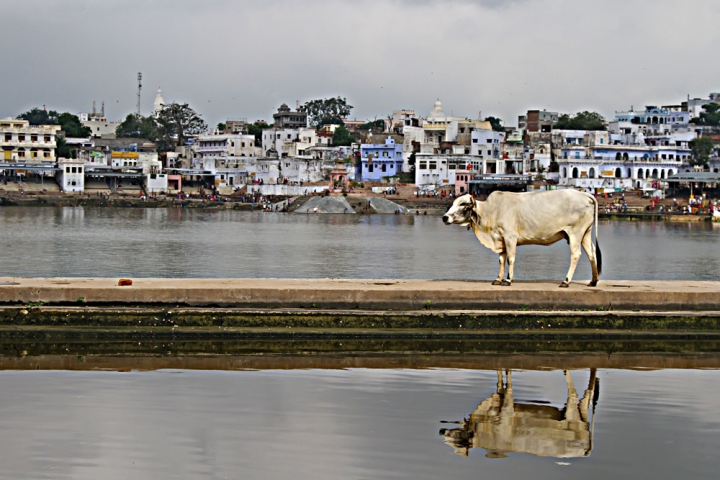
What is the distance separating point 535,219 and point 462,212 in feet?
3.78

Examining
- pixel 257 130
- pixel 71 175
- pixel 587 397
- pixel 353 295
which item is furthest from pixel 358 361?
pixel 257 130

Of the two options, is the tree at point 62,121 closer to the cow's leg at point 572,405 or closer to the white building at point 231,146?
the white building at point 231,146

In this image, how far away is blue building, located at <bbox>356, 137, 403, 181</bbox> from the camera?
98250 millimetres

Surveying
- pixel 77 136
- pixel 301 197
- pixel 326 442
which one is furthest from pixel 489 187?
pixel 326 442

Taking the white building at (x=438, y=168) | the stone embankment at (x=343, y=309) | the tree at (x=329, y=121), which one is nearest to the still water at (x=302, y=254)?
the stone embankment at (x=343, y=309)

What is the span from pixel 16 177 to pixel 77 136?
84.5 feet

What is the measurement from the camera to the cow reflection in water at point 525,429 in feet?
30.4

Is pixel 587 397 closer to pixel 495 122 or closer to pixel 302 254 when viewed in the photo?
pixel 302 254

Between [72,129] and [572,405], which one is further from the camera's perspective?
[72,129]

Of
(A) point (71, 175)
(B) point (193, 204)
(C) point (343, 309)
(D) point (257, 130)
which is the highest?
(D) point (257, 130)

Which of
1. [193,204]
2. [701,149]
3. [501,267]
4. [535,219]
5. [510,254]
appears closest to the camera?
[535,219]

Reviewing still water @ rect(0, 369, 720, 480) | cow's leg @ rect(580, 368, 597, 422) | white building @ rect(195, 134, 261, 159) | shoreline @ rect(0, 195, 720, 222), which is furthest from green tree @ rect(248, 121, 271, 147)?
still water @ rect(0, 369, 720, 480)

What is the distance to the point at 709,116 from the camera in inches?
4926

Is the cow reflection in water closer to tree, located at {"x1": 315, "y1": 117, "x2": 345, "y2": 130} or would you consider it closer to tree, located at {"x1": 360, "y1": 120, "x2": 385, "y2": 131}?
tree, located at {"x1": 360, "y1": 120, "x2": 385, "y2": 131}
